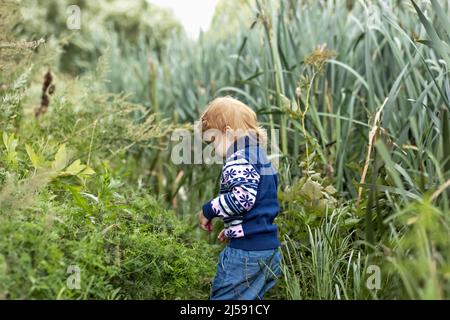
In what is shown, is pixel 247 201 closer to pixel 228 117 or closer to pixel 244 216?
pixel 244 216

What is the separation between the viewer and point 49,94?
4320mm

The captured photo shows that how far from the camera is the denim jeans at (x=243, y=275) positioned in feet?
9.03

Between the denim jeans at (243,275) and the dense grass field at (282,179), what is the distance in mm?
125

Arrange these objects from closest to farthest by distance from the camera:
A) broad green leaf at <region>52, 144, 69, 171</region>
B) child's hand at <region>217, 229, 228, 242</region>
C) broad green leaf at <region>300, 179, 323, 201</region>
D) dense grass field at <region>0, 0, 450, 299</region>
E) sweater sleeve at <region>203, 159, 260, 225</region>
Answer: dense grass field at <region>0, 0, 450, 299</region>
sweater sleeve at <region>203, 159, 260, 225</region>
broad green leaf at <region>52, 144, 69, 171</region>
child's hand at <region>217, 229, 228, 242</region>
broad green leaf at <region>300, 179, 323, 201</region>

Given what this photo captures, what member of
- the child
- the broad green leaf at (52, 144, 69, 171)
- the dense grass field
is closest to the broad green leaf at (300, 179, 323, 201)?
the dense grass field

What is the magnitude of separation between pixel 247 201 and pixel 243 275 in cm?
30

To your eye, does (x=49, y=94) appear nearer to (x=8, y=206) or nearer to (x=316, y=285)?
(x=8, y=206)

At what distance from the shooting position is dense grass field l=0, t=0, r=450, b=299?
7.61 feet

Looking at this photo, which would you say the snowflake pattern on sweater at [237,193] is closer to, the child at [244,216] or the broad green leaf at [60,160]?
the child at [244,216]

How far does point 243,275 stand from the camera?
2.76 metres

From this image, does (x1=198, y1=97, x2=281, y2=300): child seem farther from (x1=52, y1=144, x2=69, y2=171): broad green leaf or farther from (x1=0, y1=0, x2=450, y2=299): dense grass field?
(x1=52, y1=144, x2=69, y2=171): broad green leaf

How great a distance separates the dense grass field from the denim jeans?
13cm

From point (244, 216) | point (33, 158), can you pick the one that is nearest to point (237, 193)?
point (244, 216)
